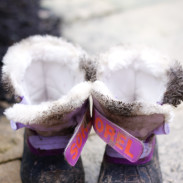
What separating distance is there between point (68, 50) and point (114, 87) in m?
0.18

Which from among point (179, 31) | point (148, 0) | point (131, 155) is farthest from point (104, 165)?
point (148, 0)

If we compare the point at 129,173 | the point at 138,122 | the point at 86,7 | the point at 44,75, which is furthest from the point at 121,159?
the point at 86,7

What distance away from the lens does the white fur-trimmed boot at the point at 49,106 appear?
2.67ft

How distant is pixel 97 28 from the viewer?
225 centimetres

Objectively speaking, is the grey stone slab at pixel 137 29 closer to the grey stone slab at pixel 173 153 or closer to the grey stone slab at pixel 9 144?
the grey stone slab at pixel 173 153

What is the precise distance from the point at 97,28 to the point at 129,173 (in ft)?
4.87

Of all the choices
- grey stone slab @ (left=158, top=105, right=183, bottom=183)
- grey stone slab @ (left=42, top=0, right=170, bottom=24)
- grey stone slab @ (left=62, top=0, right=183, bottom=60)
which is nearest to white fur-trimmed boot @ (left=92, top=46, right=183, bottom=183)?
grey stone slab @ (left=158, top=105, right=183, bottom=183)

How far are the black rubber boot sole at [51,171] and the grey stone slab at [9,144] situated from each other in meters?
0.19

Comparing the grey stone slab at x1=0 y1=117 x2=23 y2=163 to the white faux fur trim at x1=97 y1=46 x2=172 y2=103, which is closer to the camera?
the white faux fur trim at x1=97 y1=46 x2=172 y2=103

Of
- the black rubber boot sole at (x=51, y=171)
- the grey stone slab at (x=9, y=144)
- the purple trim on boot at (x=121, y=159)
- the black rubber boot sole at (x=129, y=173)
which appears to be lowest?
the grey stone slab at (x=9, y=144)

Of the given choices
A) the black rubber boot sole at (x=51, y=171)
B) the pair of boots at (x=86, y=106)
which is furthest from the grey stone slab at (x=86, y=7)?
the black rubber boot sole at (x=51, y=171)

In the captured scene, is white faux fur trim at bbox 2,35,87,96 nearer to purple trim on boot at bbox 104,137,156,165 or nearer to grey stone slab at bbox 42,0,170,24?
purple trim on boot at bbox 104,137,156,165

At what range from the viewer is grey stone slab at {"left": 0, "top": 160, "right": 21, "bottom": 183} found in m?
1.05

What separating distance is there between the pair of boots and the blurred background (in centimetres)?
21
